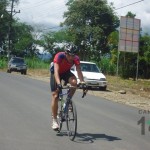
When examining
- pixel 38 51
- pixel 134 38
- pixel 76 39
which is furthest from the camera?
pixel 38 51

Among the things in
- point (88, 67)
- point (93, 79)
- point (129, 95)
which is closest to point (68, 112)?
point (129, 95)

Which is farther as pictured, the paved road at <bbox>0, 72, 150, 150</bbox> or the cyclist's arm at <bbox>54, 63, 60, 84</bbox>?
the cyclist's arm at <bbox>54, 63, 60, 84</bbox>

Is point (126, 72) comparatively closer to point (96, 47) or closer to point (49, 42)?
point (96, 47)

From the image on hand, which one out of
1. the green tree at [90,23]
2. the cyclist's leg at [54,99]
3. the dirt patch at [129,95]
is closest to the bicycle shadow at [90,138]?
the cyclist's leg at [54,99]

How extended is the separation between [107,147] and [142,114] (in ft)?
21.0

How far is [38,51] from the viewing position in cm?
9175

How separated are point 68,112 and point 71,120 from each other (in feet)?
0.66

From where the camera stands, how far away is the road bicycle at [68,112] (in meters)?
8.00

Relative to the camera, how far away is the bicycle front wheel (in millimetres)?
7965

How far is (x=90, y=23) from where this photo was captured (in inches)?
2324

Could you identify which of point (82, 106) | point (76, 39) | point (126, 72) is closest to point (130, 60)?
point (126, 72)

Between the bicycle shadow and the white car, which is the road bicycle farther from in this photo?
the white car

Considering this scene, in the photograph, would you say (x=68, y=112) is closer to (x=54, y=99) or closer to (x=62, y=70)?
(x=54, y=99)

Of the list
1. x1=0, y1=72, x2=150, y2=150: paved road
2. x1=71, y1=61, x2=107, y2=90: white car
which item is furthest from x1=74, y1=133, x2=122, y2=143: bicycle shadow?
x1=71, y1=61, x2=107, y2=90: white car
